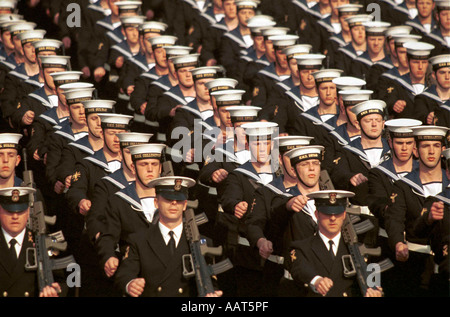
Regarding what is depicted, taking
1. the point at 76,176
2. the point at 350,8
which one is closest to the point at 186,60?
the point at 76,176

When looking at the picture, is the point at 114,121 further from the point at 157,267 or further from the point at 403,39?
the point at 403,39

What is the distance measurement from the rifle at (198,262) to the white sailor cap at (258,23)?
822 cm

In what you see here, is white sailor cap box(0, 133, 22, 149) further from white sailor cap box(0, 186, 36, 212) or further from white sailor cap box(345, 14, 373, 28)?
white sailor cap box(345, 14, 373, 28)

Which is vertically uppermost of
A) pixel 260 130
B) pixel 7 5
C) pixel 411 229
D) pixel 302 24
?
pixel 7 5

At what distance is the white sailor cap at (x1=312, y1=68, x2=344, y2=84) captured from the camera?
15.0 m

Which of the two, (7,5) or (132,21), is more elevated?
(7,5)

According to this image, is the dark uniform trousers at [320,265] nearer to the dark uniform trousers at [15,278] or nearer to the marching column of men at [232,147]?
the marching column of men at [232,147]

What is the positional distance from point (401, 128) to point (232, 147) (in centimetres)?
234

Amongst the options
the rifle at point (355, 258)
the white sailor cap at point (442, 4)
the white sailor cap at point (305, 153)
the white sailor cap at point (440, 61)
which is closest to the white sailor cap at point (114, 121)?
the white sailor cap at point (305, 153)

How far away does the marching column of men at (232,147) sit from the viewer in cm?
1035

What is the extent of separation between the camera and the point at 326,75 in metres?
15.0

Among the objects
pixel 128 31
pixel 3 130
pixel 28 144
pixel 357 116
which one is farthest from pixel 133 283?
pixel 128 31

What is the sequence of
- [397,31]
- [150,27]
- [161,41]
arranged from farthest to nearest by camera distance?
[150,27]
[397,31]
[161,41]

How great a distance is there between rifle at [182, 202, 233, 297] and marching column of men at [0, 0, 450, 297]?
0.09 m
